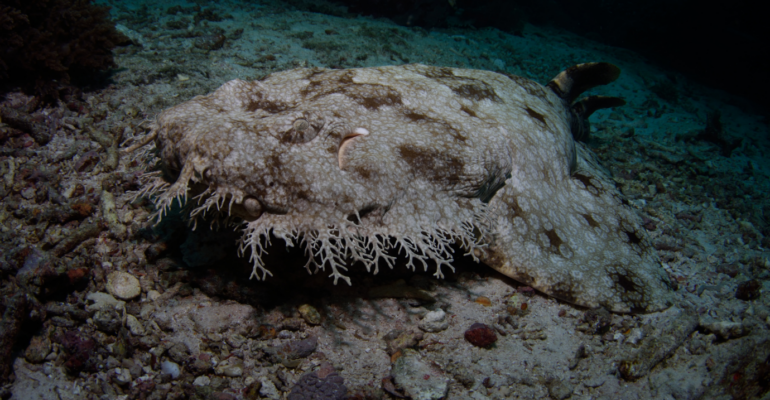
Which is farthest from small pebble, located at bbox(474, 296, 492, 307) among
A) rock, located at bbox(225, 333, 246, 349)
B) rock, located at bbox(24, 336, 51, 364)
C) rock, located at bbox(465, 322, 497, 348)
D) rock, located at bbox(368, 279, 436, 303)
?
rock, located at bbox(24, 336, 51, 364)

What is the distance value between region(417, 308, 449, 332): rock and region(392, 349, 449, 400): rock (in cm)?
25

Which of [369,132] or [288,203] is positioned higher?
[369,132]

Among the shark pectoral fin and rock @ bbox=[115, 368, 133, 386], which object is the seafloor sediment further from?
the shark pectoral fin

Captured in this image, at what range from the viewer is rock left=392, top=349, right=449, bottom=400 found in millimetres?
2111

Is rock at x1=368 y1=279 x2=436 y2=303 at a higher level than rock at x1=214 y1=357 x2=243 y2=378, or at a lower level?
higher

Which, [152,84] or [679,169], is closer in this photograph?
[152,84]

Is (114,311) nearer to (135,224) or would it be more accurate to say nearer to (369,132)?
(135,224)

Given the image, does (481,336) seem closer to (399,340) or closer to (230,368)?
(399,340)

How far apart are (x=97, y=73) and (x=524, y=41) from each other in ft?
38.0

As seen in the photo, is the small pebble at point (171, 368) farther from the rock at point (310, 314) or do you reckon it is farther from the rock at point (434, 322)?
the rock at point (434, 322)

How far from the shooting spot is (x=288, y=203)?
1.96 metres

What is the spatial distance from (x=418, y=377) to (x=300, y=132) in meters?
1.77

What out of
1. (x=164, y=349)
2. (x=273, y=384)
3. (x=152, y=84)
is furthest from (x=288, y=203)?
(x=152, y=84)

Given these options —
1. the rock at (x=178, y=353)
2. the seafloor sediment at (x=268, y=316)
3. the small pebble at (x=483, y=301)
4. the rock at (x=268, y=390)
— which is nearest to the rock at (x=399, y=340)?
the seafloor sediment at (x=268, y=316)
